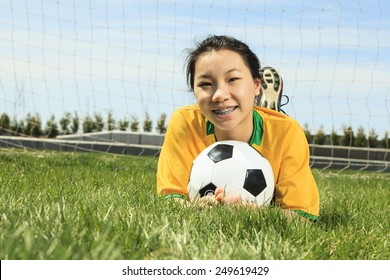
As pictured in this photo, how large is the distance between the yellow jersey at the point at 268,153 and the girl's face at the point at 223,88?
29 cm

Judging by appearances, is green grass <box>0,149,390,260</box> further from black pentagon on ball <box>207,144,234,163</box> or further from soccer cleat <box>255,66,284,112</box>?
soccer cleat <box>255,66,284,112</box>

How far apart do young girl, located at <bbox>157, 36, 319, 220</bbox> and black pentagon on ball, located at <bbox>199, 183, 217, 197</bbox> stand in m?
0.06

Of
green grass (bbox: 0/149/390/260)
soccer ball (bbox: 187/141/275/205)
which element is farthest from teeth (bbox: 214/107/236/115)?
green grass (bbox: 0/149/390/260)

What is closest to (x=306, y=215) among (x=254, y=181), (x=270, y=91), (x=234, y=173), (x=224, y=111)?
(x=254, y=181)

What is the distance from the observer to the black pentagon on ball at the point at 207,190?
3.26 m

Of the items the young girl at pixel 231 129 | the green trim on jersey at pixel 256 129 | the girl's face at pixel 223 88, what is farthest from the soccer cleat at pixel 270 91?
the girl's face at pixel 223 88

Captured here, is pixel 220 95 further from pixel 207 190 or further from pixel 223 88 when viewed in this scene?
pixel 207 190

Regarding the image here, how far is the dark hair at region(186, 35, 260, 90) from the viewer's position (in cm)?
335

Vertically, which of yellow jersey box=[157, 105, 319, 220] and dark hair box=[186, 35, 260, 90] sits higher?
dark hair box=[186, 35, 260, 90]

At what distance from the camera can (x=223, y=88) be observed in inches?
126

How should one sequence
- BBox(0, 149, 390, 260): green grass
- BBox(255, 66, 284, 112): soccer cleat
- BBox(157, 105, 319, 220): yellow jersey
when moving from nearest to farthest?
BBox(0, 149, 390, 260): green grass < BBox(157, 105, 319, 220): yellow jersey < BBox(255, 66, 284, 112): soccer cleat

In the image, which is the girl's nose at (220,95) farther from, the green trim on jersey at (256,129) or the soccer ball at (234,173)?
the green trim on jersey at (256,129)

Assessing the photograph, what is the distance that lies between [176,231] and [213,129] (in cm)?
125

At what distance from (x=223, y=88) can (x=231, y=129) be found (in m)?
0.34
